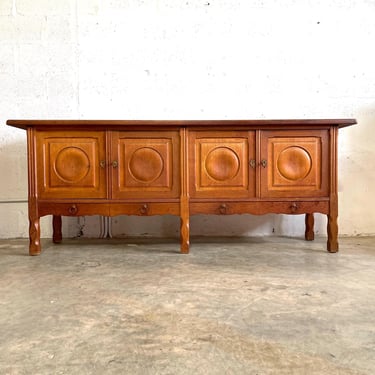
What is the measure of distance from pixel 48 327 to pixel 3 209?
6.98ft

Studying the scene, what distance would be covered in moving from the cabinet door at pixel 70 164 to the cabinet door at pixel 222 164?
2.08 feet

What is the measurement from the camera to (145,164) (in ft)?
7.78

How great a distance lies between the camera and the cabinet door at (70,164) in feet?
7.72

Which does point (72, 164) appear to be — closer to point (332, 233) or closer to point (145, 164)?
point (145, 164)

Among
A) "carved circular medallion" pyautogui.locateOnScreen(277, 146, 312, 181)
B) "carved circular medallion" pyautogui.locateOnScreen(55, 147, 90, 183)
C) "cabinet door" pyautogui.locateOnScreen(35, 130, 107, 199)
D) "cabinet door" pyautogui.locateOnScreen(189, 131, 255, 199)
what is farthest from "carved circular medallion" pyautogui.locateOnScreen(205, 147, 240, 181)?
"carved circular medallion" pyautogui.locateOnScreen(55, 147, 90, 183)

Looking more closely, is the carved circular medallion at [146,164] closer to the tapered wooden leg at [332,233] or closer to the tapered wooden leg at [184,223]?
the tapered wooden leg at [184,223]

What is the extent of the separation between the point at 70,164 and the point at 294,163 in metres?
1.53
